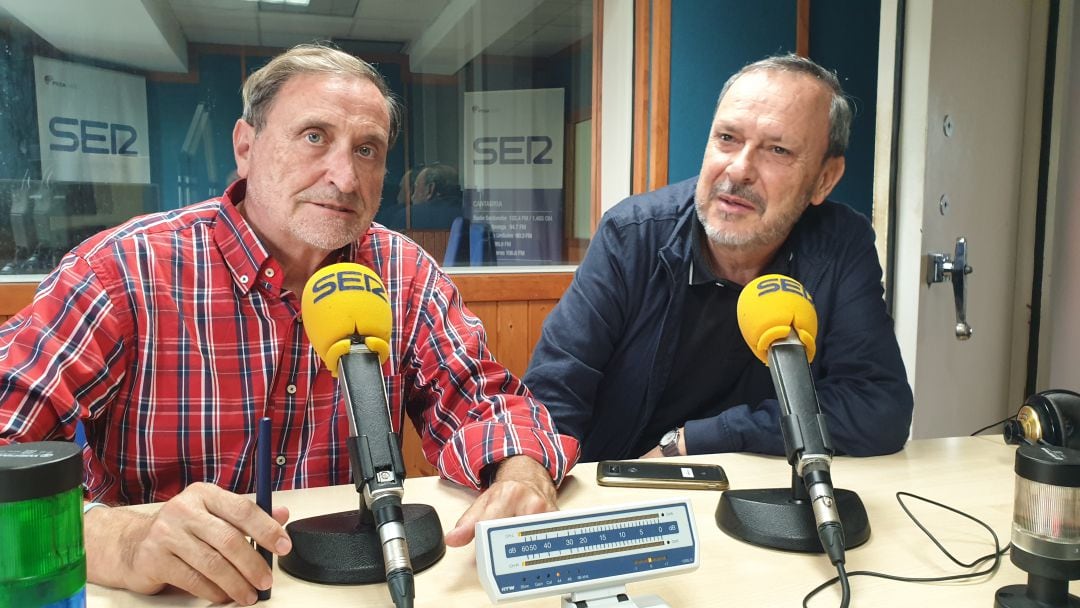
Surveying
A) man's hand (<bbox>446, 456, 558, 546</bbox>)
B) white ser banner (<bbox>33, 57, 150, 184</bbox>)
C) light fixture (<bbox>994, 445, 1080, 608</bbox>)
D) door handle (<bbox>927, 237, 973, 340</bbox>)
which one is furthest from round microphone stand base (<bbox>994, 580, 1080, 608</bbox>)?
white ser banner (<bbox>33, 57, 150, 184</bbox>)

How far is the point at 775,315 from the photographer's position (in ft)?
3.15

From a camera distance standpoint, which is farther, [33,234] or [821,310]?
[33,234]

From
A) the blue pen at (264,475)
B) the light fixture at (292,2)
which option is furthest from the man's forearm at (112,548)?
the light fixture at (292,2)

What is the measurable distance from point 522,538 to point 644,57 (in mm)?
2327

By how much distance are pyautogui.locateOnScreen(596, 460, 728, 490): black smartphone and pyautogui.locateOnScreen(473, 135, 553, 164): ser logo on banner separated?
1.96m

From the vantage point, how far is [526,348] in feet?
9.46

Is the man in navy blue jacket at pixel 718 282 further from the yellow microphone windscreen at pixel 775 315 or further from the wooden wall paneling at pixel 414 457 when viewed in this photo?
the wooden wall paneling at pixel 414 457

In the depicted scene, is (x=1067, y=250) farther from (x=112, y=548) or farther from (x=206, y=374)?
(x=112, y=548)

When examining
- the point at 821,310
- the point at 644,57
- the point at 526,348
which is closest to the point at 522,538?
the point at 821,310

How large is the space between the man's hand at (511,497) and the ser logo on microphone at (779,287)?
1.25 feet

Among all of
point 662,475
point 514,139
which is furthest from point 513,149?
point 662,475

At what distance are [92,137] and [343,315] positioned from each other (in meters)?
2.22

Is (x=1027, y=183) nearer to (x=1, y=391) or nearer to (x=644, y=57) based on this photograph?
(x=644, y=57)

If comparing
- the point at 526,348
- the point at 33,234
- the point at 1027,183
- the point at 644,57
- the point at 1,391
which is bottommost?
the point at 526,348
